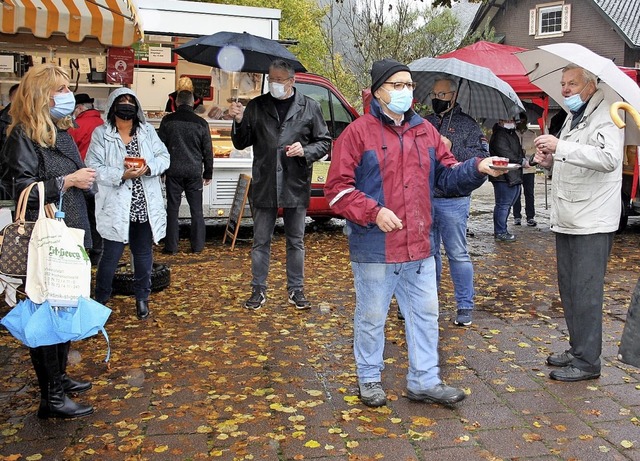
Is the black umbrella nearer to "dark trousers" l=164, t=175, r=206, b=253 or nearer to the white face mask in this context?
the white face mask

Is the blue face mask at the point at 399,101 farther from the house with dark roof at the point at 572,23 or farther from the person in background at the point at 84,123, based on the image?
the house with dark roof at the point at 572,23

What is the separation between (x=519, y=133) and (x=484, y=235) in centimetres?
189

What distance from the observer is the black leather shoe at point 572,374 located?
15.5ft

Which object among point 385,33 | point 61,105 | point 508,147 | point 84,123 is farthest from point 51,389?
A: point 385,33

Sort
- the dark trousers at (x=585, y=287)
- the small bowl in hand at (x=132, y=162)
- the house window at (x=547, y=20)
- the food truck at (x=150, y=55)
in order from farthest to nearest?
the house window at (x=547, y=20) → the food truck at (x=150, y=55) → the small bowl in hand at (x=132, y=162) → the dark trousers at (x=585, y=287)

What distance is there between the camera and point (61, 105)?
4.42 meters

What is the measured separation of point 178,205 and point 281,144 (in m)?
3.16

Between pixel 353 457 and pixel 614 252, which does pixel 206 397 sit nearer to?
pixel 353 457

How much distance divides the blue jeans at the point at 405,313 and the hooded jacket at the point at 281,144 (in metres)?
2.16

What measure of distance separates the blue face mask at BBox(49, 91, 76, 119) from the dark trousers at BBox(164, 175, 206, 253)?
4.62 meters

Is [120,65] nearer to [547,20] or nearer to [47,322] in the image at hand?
[47,322]

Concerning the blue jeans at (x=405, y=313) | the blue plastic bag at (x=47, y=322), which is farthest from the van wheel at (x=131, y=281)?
the blue jeans at (x=405, y=313)

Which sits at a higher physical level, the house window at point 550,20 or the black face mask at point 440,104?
the house window at point 550,20

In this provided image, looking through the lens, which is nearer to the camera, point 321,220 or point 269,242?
point 269,242
